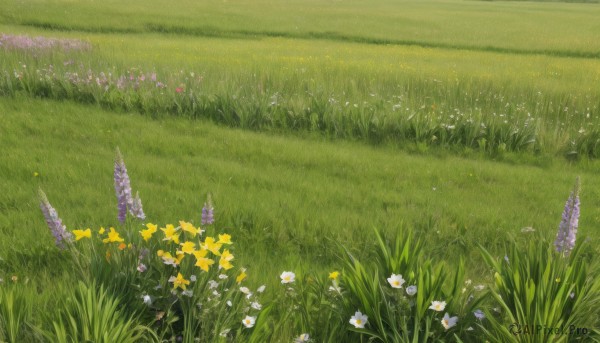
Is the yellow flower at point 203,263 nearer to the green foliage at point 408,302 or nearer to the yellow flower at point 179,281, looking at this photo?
the yellow flower at point 179,281

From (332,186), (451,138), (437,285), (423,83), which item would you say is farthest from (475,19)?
(437,285)

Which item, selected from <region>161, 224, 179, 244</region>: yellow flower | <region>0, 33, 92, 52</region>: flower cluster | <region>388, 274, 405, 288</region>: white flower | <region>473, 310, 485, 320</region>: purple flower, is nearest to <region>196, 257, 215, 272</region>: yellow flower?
<region>161, 224, 179, 244</region>: yellow flower

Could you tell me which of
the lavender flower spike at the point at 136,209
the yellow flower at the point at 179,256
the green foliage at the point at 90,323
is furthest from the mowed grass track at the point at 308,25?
the green foliage at the point at 90,323

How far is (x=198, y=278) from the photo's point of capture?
2.49 meters

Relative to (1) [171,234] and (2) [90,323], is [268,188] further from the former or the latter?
(2) [90,323]

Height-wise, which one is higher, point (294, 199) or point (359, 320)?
point (359, 320)

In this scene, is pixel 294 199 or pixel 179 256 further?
pixel 294 199

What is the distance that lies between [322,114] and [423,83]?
3285mm

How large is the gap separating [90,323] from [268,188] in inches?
123

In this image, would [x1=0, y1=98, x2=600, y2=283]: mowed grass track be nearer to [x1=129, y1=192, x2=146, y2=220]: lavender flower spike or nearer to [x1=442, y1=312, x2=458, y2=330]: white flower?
[x1=442, y1=312, x2=458, y2=330]: white flower

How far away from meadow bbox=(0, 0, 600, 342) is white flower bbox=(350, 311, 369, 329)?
0.01m

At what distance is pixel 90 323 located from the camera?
7.16 feet

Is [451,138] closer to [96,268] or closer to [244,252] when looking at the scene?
[244,252]

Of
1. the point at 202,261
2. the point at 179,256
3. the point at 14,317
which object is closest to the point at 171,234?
the point at 179,256
